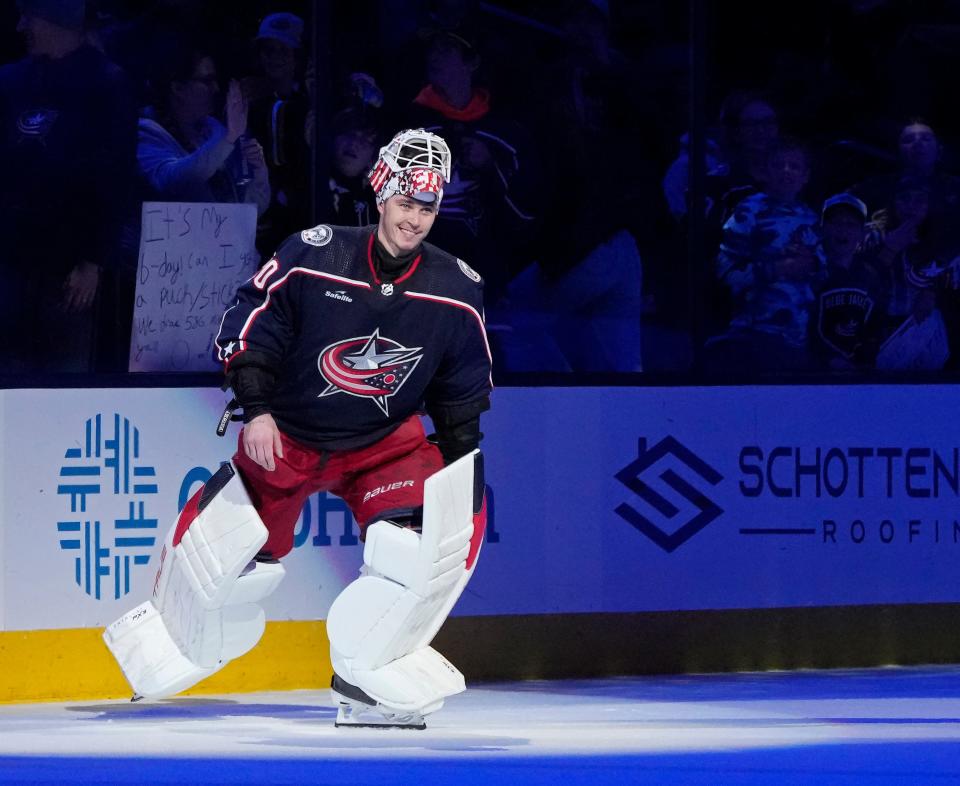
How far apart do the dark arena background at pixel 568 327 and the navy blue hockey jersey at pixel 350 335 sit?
95 centimetres

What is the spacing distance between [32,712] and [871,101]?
12.5 feet

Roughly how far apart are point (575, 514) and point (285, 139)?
5.38 feet

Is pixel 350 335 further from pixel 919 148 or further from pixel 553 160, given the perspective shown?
pixel 919 148

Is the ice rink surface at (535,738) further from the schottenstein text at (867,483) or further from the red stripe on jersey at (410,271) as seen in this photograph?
the red stripe on jersey at (410,271)

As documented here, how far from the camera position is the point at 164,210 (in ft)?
22.0

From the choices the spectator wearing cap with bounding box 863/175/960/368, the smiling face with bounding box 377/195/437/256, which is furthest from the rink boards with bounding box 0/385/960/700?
the smiling face with bounding box 377/195/437/256

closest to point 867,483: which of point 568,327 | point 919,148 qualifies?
point 568,327

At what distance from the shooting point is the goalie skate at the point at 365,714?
552cm

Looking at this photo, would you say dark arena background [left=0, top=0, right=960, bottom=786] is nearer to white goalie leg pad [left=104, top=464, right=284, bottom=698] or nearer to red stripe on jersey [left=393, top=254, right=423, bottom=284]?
white goalie leg pad [left=104, top=464, right=284, bottom=698]

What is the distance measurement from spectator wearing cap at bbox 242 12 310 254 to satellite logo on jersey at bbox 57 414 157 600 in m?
0.93

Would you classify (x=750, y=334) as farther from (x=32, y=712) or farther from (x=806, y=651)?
(x=32, y=712)

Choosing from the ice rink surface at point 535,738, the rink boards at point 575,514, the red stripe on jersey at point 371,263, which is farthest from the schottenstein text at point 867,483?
the red stripe on jersey at point 371,263

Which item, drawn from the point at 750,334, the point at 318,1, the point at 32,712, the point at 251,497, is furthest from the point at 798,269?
the point at 32,712

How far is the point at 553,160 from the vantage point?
23.7ft
